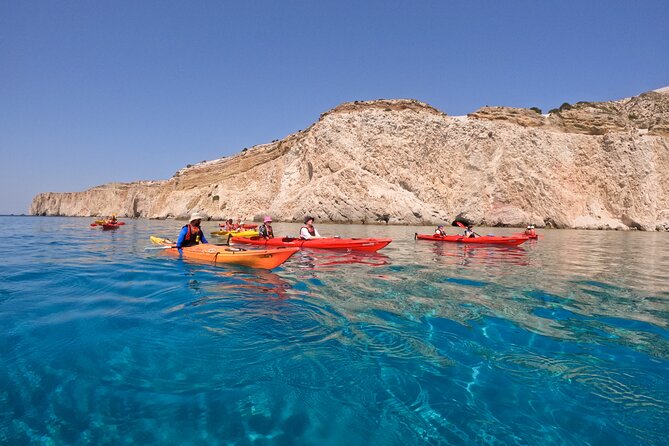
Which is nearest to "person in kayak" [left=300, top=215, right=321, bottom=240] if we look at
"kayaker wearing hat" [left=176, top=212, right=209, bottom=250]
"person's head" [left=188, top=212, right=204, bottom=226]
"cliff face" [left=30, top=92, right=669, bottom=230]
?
"kayaker wearing hat" [left=176, top=212, right=209, bottom=250]

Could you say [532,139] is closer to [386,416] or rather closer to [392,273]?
[392,273]

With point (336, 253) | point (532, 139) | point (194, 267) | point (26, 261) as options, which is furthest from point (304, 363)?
point (532, 139)

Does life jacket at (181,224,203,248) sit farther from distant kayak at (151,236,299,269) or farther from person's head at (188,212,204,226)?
distant kayak at (151,236,299,269)

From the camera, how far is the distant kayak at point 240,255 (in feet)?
30.2

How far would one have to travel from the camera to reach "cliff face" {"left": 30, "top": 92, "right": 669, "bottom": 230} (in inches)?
1693

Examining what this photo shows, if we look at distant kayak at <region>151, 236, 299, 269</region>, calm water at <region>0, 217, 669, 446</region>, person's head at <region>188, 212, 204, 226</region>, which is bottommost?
calm water at <region>0, 217, 669, 446</region>

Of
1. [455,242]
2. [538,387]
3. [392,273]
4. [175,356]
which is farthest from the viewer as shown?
[455,242]

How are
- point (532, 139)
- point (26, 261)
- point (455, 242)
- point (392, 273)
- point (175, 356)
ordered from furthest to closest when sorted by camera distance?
point (532, 139), point (455, 242), point (26, 261), point (392, 273), point (175, 356)

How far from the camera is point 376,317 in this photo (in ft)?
17.8

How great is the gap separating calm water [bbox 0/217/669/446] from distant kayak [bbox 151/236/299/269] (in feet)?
4.89

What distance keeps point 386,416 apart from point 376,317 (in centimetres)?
250

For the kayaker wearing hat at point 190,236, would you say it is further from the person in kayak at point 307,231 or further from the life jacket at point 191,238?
the person in kayak at point 307,231

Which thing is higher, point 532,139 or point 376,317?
point 532,139

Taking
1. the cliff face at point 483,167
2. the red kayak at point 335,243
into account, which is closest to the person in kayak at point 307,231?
the red kayak at point 335,243
